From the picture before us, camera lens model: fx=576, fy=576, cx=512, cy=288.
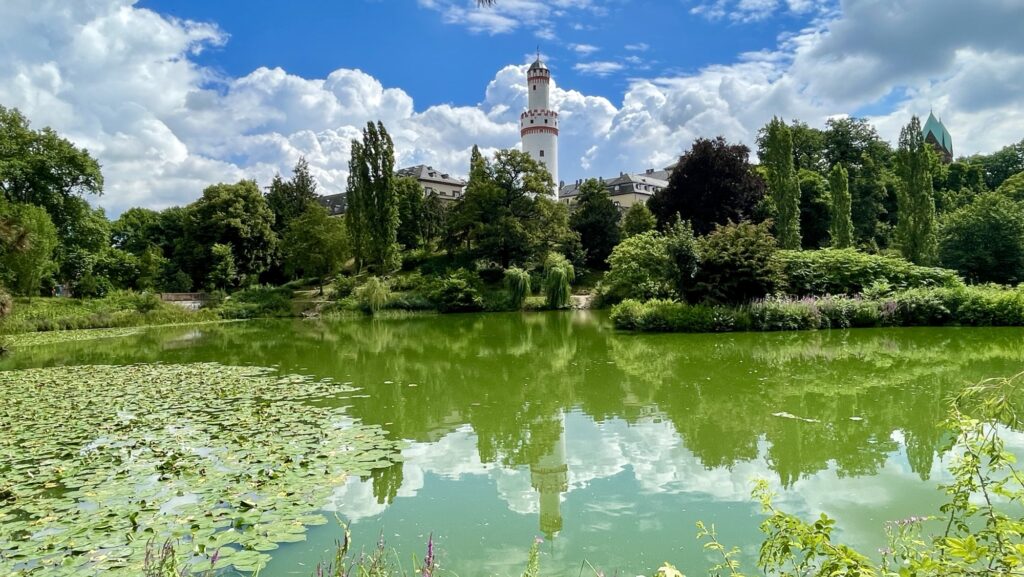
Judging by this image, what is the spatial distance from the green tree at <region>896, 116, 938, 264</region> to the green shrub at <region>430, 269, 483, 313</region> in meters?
24.3

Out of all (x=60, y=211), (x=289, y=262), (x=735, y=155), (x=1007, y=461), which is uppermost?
(x=735, y=155)

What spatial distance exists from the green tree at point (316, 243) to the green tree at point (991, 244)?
36.4 metres

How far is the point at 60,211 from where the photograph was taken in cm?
3725

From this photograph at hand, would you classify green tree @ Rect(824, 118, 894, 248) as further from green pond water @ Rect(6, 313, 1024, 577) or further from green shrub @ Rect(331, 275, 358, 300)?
green shrub @ Rect(331, 275, 358, 300)

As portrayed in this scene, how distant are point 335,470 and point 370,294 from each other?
3089 centimetres

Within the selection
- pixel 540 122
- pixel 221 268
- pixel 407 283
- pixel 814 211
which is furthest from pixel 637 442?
pixel 540 122

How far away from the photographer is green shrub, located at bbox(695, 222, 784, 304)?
1891cm

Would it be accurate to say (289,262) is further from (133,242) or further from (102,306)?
(133,242)

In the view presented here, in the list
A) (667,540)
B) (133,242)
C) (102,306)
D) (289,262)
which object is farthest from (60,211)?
(667,540)

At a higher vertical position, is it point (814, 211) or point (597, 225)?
point (814, 211)

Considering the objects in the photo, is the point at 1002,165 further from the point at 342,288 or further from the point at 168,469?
the point at 168,469

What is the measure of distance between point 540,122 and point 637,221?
26126mm

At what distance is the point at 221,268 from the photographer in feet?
138

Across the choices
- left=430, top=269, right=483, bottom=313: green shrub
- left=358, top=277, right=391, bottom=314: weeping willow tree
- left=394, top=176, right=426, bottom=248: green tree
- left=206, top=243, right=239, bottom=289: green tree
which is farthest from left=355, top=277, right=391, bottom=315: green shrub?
left=394, top=176, right=426, bottom=248: green tree
